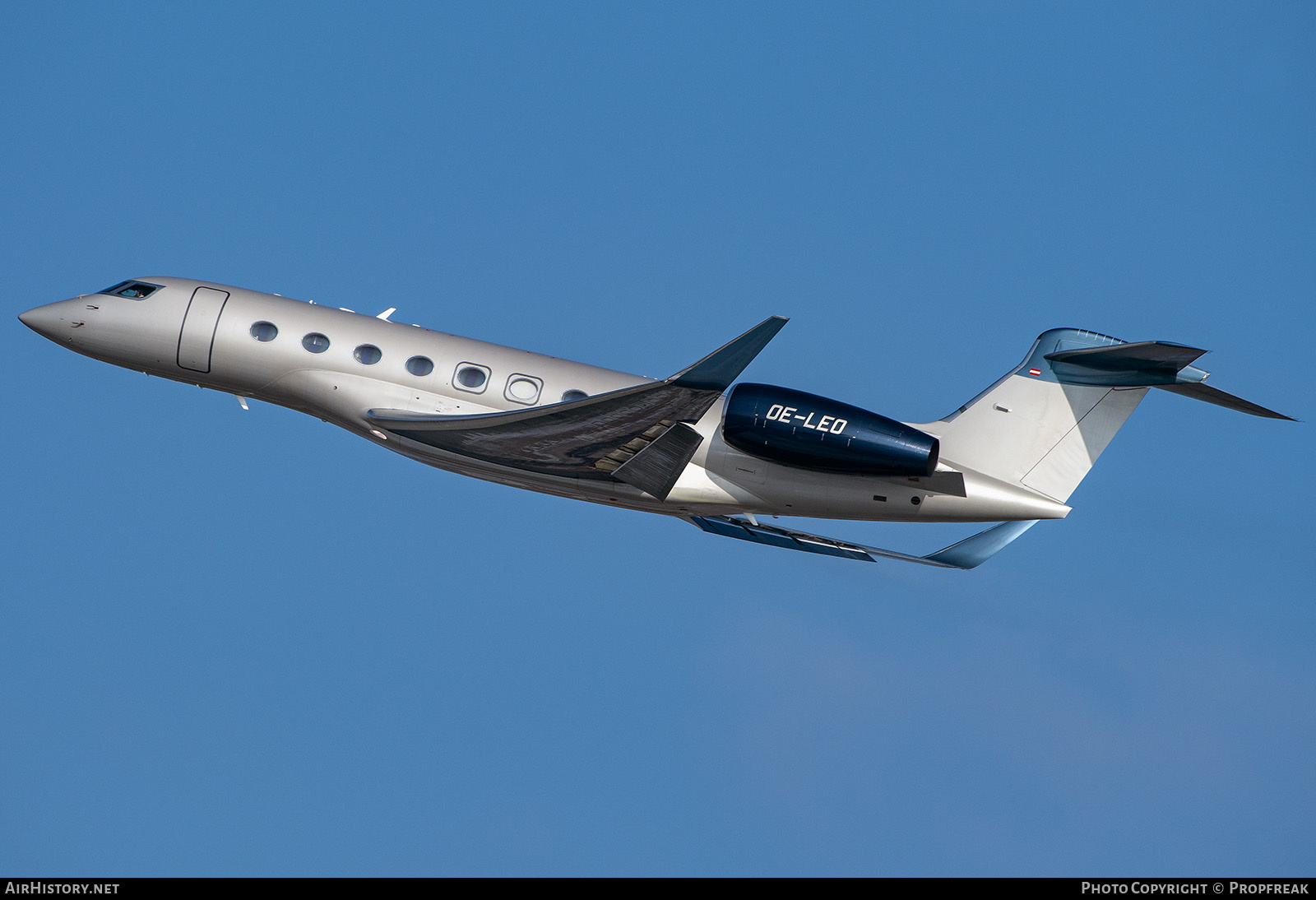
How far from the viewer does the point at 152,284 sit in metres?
20.0

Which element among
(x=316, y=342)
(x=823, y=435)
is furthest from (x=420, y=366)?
(x=823, y=435)

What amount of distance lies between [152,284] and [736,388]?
9.87 meters

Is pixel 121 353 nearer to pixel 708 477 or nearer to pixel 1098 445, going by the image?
pixel 708 477

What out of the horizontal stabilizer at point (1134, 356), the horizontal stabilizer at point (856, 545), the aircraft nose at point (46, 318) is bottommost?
the horizontal stabilizer at point (856, 545)

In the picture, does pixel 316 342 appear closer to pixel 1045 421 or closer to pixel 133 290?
pixel 133 290

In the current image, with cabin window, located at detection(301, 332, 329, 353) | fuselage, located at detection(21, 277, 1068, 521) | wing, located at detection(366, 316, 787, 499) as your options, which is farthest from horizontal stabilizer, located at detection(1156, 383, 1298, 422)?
cabin window, located at detection(301, 332, 329, 353)

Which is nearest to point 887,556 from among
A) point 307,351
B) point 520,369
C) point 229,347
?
point 520,369

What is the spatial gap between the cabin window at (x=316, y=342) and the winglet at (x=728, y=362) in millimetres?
6770

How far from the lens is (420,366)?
59.9ft

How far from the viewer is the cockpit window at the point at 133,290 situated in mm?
19922

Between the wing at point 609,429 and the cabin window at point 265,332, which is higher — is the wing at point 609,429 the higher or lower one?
the lower one

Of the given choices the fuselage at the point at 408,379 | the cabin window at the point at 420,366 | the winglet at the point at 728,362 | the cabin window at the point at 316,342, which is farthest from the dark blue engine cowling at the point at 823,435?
the cabin window at the point at 316,342

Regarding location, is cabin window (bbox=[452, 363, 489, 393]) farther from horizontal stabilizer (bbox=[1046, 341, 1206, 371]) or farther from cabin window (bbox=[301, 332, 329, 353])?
horizontal stabilizer (bbox=[1046, 341, 1206, 371])

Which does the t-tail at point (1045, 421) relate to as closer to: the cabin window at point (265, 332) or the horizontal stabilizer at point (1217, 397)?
the horizontal stabilizer at point (1217, 397)
